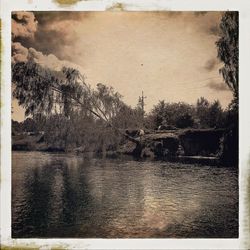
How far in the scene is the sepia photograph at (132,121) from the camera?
3416 mm

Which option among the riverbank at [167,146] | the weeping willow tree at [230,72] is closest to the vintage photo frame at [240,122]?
the weeping willow tree at [230,72]

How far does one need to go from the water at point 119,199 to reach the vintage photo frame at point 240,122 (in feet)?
0.15

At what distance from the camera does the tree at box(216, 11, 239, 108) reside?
11.2ft

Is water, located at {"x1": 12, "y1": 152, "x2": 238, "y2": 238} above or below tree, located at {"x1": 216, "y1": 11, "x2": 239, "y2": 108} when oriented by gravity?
below

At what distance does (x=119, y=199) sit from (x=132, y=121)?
601 millimetres

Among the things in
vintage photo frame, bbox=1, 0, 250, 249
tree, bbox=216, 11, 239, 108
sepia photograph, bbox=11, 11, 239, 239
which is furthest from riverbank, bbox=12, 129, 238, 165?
tree, bbox=216, 11, 239, 108

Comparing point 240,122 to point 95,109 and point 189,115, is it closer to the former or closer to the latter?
point 189,115

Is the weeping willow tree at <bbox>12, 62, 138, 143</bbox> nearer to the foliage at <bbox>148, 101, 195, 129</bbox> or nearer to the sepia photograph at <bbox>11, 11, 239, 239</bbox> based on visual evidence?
the sepia photograph at <bbox>11, 11, 239, 239</bbox>

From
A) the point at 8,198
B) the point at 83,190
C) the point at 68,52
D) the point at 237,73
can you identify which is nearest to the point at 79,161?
the point at 83,190

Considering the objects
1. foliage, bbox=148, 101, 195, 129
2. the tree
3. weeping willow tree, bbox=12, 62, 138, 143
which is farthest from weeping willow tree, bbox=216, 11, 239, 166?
weeping willow tree, bbox=12, 62, 138, 143

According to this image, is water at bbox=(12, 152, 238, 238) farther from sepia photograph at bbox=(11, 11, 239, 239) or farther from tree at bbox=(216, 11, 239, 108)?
tree at bbox=(216, 11, 239, 108)

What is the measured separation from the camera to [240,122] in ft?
11.2

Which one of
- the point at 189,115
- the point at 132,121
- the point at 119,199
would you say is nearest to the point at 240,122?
the point at 189,115

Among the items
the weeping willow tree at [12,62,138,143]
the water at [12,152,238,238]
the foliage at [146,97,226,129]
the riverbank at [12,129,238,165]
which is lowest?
the water at [12,152,238,238]
